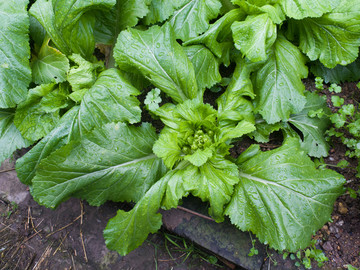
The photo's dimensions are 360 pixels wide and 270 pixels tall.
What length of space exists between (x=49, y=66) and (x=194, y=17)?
1.37 metres

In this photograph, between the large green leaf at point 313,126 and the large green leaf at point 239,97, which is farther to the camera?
the large green leaf at point 313,126

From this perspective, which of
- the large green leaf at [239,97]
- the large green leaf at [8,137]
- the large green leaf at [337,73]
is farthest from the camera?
the large green leaf at [337,73]

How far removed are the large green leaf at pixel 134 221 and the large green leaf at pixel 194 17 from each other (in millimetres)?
1290

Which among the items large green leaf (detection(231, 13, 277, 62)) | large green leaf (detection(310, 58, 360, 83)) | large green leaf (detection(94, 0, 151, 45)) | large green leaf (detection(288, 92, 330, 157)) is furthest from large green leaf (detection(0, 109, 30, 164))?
large green leaf (detection(310, 58, 360, 83))

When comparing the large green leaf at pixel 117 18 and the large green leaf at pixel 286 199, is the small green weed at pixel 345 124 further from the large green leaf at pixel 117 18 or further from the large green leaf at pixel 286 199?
the large green leaf at pixel 117 18

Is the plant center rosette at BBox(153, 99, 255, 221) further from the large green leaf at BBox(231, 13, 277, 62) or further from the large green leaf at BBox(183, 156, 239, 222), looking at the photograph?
the large green leaf at BBox(231, 13, 277, 62)

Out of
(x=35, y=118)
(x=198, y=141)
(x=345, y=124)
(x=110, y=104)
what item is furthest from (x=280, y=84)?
(x=35, y=118)

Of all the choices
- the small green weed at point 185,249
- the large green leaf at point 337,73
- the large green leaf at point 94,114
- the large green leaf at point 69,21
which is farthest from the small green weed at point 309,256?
the large green leaf at point 69,21

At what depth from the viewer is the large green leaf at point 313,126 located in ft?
8.90

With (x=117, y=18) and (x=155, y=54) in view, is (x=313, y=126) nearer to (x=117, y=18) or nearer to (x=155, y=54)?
(x=155, y=54)

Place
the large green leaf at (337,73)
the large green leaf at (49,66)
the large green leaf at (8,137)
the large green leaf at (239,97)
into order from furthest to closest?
the large green leaf at (337,73)
the large green leaf at (8,137)
the large green leaf at (49,66)
the large green leaf at (239,97)

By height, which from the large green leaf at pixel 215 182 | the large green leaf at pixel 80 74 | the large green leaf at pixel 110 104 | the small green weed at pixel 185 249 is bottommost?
the small green weed at pixel 185 249

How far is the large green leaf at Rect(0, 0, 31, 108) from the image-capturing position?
242cm

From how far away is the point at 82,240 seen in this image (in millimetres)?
3057
